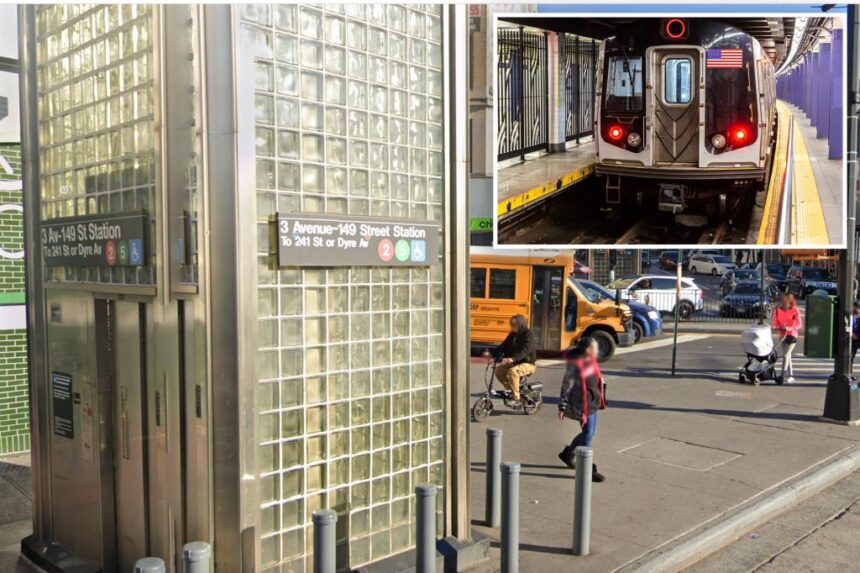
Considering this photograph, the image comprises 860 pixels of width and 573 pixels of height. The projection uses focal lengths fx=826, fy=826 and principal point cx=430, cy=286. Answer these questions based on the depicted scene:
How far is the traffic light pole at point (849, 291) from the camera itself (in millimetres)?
10422

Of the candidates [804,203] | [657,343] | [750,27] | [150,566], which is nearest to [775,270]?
[657,343]

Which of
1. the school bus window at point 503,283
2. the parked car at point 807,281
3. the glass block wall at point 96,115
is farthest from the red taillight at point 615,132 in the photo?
the parked car at point 807,281

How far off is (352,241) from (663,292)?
22.0 meters

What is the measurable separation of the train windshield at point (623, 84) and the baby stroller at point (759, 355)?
487 centimetres

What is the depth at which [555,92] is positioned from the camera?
43.3ft

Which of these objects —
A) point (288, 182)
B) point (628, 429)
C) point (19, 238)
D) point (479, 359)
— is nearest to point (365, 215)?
point (288, 182)

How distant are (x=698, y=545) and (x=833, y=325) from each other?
6.08 meters

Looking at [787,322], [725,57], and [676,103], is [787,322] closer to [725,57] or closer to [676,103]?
[676,103]

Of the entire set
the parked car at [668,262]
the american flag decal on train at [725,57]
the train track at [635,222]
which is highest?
the american flag decal on train at [725,57]

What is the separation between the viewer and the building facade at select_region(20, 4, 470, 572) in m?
4.81

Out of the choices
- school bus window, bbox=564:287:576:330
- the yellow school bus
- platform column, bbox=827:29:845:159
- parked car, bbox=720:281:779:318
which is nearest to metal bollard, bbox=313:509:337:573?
platform column, bbox=827:29:845:159

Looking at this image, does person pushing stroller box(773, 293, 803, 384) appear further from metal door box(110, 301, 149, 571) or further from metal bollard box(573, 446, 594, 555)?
metal door box(110, 301, 149, 571)

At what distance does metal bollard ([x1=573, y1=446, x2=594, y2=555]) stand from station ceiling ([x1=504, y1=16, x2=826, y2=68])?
795 centimetres

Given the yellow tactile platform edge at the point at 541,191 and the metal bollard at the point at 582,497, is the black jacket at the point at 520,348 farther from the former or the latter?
the metal bollard at the point at 582,497
